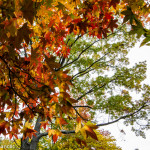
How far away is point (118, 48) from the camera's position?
261 inches

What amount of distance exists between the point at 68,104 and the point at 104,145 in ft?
20.3

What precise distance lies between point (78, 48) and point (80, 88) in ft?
6.34

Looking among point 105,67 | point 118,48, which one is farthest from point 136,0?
point 105,67

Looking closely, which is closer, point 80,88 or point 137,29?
point 137,29

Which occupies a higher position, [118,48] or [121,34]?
[121,34]

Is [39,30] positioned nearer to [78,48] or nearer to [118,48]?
[78,48]

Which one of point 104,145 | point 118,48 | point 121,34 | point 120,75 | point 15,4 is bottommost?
point 104,145

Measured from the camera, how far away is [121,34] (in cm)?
671

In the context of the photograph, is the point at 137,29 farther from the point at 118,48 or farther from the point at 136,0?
the point at 118,48

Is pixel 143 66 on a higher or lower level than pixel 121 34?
lower

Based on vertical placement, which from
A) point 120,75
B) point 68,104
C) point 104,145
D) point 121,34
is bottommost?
point 104,145

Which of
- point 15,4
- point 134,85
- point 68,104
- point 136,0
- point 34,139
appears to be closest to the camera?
point 15,4

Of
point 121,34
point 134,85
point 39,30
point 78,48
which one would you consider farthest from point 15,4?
point 121,34

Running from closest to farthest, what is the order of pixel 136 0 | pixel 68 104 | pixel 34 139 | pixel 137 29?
1. pixel 137 29
2. pixel 68 104
3. pixel 136 0
4. pixel 34 139
